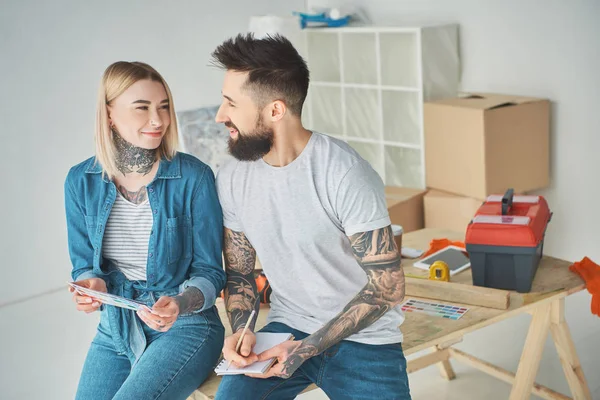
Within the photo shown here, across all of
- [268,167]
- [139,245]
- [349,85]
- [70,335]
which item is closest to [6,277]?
[70,335]

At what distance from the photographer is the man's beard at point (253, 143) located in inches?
84.0

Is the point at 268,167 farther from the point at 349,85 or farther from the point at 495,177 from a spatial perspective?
the point at 349,85

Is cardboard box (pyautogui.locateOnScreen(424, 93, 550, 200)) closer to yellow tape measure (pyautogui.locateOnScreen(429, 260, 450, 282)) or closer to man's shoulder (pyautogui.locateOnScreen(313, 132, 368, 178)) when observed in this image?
yellow tape measure (pyautogui.locateOnScreen(429, 260, 450, 282))

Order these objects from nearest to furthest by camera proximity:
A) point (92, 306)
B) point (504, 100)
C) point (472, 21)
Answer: point (92, 306), point (504, 100), point (472, 21)

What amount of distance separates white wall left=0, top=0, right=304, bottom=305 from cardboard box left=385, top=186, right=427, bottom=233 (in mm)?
1884

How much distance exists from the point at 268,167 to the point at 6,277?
3.31 meters

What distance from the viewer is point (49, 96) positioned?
4.84m

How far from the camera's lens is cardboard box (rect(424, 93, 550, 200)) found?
4203 mm

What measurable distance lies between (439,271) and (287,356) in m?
0.89

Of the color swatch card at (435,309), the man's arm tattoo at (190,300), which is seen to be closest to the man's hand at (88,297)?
the man's arm tattoo at (190,300)

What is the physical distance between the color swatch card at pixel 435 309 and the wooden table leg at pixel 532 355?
0.99ft

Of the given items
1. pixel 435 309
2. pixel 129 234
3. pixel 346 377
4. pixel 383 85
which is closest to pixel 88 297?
pixel 129 234

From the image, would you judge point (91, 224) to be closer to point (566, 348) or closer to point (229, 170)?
point (229, 170)

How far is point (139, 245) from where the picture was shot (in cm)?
226
